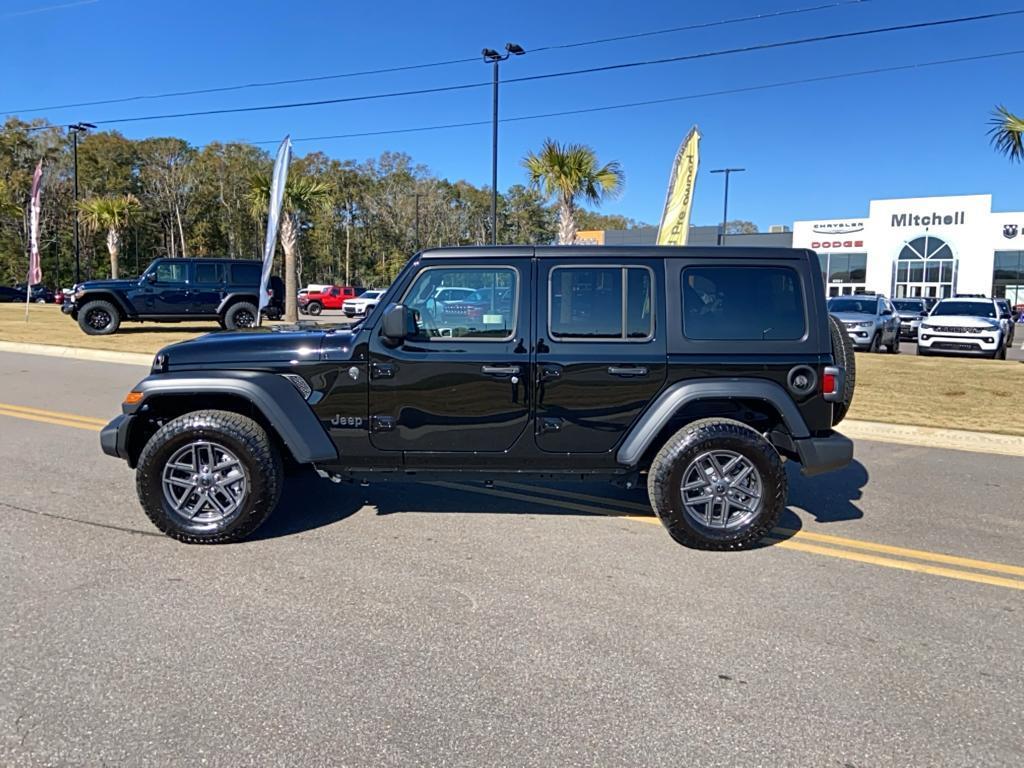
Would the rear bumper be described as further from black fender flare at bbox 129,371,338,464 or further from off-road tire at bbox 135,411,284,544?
off-road tire at bbox 135,411,284,544

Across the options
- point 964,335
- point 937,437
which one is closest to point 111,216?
point 964,335

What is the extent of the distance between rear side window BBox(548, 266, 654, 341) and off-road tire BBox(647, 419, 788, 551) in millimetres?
733

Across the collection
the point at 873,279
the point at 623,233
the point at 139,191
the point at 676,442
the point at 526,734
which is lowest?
the point at 526,734

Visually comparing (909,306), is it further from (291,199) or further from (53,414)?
(53,414)

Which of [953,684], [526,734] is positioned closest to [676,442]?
[953,684]

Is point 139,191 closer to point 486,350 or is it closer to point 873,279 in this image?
point 873,279

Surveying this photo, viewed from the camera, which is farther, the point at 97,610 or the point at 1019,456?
the point at 1019,456

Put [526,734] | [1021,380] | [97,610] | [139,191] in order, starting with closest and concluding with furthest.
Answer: [526,734] < [97,610] < [1021,380] < [139,191]

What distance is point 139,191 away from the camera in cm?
6500

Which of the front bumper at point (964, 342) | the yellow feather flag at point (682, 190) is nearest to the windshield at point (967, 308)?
the front bumper at point (964, 342)

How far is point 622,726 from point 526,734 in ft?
1.20

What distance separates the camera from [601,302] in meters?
4.69

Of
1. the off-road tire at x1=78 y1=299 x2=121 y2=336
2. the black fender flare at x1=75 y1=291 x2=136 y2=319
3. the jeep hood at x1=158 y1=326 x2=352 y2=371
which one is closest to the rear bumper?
the jeep hood at x1=158 y1=326 x2=352 y2=371

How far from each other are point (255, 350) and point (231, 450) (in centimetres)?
64
